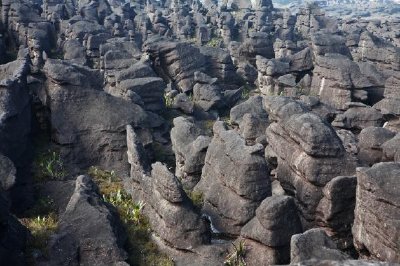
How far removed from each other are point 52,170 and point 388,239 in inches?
801

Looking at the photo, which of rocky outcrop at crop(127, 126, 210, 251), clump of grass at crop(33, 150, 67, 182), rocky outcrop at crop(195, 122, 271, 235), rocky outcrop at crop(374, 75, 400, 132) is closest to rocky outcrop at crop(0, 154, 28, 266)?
rocky outcrop at crop(127, 126, 210, 251)

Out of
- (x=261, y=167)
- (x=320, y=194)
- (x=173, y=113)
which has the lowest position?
(x=173, y=113)

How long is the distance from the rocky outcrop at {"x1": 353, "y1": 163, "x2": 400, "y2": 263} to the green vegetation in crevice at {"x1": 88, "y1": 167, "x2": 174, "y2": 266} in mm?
8342

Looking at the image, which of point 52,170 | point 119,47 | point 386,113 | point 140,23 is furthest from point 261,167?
point 140,23

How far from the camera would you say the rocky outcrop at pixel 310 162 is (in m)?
23.9

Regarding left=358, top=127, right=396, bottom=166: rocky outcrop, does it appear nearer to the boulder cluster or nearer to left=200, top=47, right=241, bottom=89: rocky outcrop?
the boulder cluster

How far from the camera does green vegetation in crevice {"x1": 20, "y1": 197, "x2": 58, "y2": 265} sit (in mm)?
19306

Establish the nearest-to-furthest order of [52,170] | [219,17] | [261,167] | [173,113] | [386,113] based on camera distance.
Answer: [261,167]
[52,170]
[386,113]
[173,113]
[219,17]

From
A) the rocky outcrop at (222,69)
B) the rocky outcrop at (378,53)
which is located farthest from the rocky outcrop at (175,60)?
the rocky outcrop at (378,53)

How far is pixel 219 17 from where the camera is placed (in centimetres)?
10244

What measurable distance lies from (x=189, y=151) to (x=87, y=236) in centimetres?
1096

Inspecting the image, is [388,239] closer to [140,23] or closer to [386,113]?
[386,113]

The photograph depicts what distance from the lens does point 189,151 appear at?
2966 cm

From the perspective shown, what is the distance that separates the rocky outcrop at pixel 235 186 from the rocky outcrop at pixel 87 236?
16.2 ft
